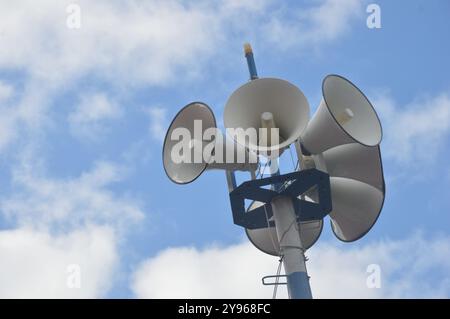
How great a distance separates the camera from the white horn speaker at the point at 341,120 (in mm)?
10039

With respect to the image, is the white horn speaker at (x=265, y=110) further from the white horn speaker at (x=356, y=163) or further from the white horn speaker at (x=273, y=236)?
the white horn speaker at (x=273, y=236)

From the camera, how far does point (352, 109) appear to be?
1051 cm

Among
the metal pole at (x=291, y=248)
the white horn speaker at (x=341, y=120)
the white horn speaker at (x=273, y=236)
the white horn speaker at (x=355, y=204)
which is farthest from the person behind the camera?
the white horn speaker at (x=273, y=236)

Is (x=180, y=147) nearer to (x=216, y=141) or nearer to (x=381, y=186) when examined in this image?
(x=216, y=141)

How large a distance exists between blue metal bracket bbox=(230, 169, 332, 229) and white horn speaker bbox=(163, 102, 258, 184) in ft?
2.23

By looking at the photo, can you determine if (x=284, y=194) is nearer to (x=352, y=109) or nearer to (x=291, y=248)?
(x=291, y=248)

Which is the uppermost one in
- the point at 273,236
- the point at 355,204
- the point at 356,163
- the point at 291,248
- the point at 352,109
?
the point at 352,109

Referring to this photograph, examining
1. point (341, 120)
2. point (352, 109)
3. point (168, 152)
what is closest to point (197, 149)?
point (168, 152)

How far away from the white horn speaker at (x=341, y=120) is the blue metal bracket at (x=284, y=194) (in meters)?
0.67

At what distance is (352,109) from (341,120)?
21.0 inches

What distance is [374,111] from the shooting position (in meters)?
10.6

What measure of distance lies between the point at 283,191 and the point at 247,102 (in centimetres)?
162

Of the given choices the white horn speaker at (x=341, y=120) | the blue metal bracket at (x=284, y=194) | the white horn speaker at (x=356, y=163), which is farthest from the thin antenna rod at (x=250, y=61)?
the blue metal bracket at (x=284, y=194)

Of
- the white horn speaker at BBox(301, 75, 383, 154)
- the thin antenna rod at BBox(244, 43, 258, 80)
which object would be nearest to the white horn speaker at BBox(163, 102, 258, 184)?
the white horn speaker at BBox(301, 75, 383, 154)
